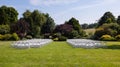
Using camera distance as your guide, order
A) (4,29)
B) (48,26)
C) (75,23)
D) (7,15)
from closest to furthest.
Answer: (4,29)
(75,23)
(7,15)
(48,26)

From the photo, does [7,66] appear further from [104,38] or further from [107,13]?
[107,13]

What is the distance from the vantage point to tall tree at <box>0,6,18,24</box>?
8469cm

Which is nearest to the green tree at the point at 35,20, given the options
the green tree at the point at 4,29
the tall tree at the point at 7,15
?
the tall tree at the point at 7,15

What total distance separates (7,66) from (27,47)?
1524 centimetres

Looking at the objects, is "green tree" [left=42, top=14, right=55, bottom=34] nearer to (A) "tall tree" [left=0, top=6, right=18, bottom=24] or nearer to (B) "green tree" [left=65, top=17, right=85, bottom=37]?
(A) "tall tree" [left=0, top=6, right=18, bottom=24]

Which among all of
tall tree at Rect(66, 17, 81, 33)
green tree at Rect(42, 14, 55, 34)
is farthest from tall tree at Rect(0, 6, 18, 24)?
tall tree at Rect(66, 17, 81, 33)

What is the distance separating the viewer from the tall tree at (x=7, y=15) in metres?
84.7

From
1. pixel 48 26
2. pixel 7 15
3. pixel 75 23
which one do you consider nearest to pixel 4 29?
pixel 7 15

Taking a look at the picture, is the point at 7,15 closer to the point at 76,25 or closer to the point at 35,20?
the point at 35,20

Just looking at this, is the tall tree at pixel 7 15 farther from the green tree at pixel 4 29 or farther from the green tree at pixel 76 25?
the green tree at pixel 76 25

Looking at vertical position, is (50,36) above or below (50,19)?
below

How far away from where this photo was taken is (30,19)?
81562 millimetres

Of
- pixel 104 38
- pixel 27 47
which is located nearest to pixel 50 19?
pixel 104 38

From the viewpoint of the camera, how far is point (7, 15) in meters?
85.3
